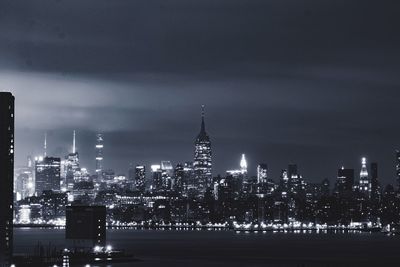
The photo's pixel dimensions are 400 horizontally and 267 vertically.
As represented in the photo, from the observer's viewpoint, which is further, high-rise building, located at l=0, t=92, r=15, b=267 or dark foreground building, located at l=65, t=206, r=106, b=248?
dark foreground building, located at l=65, t=206, r=106, b=248

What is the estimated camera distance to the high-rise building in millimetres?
99938

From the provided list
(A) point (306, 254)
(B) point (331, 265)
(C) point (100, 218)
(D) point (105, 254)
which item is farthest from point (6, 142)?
(A) point (306, 254)

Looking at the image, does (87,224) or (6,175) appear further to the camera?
(87,224)

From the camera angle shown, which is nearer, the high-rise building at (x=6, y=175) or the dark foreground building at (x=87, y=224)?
the high-rise building at (x=6, y=175)

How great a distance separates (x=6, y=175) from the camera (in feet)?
335

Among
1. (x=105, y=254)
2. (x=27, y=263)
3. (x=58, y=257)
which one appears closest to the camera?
(x=27, y=263)

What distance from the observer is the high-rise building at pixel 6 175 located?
99938 millimetres

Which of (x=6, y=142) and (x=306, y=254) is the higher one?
(x=6, y=142)

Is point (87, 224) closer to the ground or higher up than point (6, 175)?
closer to the ground

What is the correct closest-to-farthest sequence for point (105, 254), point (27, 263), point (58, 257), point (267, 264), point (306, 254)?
1. point (27, 263)
2. point (58, 257)
3. point (105, 254)
4. point (267, 264)
5. point (306, 254)

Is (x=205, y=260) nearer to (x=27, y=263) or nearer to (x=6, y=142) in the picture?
(x=27, y=263)

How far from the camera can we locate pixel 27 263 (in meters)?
117

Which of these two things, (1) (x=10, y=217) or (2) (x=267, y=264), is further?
(2) (x=267, y=264)

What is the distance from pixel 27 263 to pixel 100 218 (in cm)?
3657
